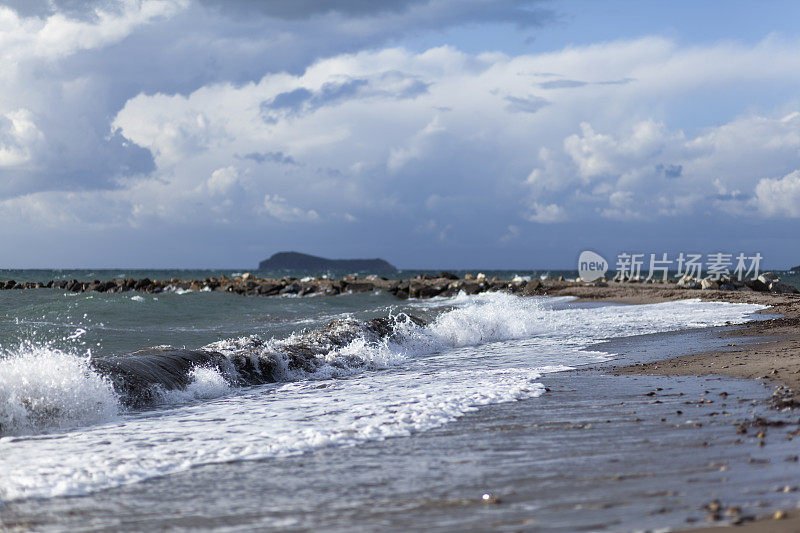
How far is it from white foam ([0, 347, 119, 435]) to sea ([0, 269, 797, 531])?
0.06 ft

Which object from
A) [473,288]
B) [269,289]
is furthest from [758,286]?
[269,289]

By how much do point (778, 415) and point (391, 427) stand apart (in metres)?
3.48

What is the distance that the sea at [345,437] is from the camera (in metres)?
3.89

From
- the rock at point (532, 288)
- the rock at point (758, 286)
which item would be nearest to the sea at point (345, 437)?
the rock at point (758, 286)

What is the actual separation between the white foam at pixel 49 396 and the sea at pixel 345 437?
20mm

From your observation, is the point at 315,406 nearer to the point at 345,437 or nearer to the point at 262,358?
the point at 345,437

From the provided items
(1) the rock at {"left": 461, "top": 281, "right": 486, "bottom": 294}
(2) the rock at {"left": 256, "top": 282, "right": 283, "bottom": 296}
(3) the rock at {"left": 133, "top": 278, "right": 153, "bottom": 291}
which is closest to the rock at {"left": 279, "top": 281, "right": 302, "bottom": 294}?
(2) the rock at {"left": 256, "top": 282, "right": 283, "bottom": 296}

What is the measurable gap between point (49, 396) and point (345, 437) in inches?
139

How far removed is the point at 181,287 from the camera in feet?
137

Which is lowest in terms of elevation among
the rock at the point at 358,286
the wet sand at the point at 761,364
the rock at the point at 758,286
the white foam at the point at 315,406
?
the white foam at the point at 315,406

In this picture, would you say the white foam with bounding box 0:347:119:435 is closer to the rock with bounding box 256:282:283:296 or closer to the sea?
the sea

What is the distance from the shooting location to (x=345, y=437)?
6.01 metres

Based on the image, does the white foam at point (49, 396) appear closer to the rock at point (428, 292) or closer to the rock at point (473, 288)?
the rock at point (428, 292)

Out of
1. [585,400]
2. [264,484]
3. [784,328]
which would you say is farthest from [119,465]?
[784,328]
